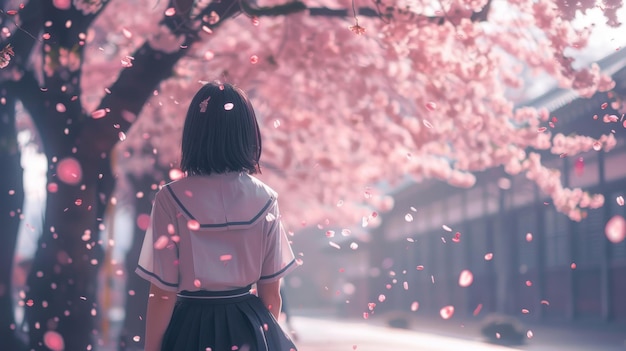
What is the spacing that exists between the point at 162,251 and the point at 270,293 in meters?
0.48

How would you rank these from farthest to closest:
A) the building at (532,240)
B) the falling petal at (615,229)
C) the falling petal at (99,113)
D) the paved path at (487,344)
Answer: the falling petal at (615,229), the building at (532,240), the paved path at (487,344), the falling petal at (99,113)

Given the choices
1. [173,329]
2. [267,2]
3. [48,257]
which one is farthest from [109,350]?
[173,329]

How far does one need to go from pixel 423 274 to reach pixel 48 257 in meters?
26.7

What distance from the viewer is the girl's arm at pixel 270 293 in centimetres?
347

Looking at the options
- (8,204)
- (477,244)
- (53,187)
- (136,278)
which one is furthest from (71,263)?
(477,244)

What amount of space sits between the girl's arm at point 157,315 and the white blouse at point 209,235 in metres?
0.05

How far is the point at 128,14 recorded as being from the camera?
49.7ft

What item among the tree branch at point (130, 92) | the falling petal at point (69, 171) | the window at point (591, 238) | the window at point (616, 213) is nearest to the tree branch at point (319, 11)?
the tree branch at point (130, 92)

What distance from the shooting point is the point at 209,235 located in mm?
3336

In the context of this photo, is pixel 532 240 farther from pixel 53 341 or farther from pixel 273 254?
pixel 273 254

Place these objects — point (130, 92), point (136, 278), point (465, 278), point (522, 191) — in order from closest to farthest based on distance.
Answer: point (130, 92)
point (136, 278)
point (522, 191)
point (465, 278)

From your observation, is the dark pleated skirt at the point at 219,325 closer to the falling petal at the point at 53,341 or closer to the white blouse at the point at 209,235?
the white blouse at the point at 209,235

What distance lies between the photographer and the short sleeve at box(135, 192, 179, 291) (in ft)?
10.8

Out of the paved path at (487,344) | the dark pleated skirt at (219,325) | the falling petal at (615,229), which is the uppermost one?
the falling petal at (615,229)
